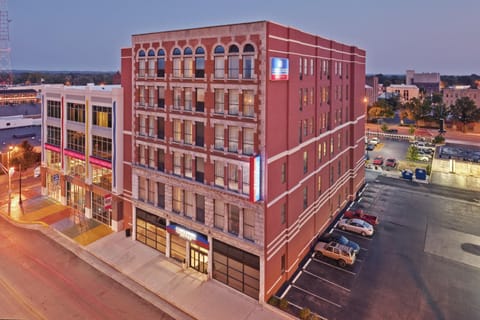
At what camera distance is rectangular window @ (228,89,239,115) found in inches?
1132

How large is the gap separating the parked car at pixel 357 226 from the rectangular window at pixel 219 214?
18073mm

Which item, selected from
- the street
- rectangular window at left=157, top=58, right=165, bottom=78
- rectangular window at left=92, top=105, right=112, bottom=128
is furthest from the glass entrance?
rectangular window at left=92, top=105, right=112, bottom=128

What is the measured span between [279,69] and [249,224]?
13487 mm

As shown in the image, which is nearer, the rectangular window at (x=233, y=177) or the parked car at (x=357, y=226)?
the rectangular window at (x=233, y=177)

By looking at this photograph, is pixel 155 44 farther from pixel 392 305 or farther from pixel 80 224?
pixel 392 305

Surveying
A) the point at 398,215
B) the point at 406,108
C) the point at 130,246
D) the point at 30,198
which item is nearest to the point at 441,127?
the point at 406,108

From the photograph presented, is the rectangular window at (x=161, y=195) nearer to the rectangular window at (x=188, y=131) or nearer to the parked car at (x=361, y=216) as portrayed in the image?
the rectangular window at (x=188, y=131)

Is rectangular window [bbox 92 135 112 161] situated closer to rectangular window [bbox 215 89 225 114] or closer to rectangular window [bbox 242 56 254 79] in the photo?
rectangular window [bbox 215 89 225 114]

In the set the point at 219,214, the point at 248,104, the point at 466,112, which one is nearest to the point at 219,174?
the point at 219,214

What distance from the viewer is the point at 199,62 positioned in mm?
30844

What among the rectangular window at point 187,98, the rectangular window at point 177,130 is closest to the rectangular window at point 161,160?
the rectangular window at point 177,130

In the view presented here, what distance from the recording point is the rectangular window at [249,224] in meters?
28.7

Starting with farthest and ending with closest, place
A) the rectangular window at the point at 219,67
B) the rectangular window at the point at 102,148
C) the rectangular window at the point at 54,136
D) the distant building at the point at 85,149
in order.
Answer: the rectangular window at the point at 54,136 < the rectangular window at the point at 102,148 < the distant building at the point at 85,149 < the rectangular window at the point at 219,67

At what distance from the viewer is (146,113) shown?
1425 inches
